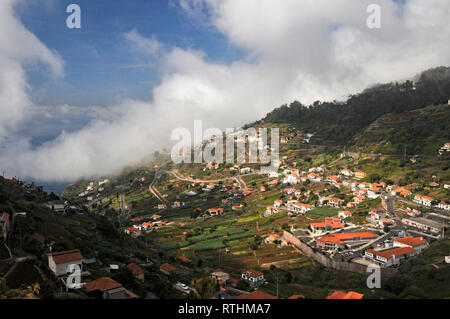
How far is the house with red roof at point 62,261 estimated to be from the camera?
15992 millimetres

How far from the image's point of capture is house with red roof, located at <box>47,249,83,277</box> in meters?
16.0

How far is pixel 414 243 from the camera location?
2647 centimetres

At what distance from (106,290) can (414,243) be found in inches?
924

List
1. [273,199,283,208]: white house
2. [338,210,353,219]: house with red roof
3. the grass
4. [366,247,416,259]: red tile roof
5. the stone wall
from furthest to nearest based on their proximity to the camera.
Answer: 1. [273,199,283,208]: white house
2. the grass
3. [338,210,353,219]: house with red roof
4. [366,247,416,259]: red tile roof
5. the stone wall

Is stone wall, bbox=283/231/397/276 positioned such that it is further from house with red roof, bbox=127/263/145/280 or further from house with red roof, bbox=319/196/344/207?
house with red roof, bbox=127/263/145/280

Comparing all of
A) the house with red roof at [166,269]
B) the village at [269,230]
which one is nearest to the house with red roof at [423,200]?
the village at [269,230]

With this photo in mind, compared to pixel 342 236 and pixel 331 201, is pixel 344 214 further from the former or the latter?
pixel 342 236

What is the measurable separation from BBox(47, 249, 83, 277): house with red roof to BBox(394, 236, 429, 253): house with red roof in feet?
77.6

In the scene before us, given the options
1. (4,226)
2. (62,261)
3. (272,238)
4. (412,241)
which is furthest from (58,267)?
(412,241)

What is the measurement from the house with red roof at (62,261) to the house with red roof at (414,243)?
23.7 m

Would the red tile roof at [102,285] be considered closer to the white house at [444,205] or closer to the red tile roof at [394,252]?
the red tile roof at [394,252]

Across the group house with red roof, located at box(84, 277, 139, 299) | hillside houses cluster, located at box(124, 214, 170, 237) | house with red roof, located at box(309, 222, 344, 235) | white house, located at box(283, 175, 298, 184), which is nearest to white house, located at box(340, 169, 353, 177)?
white house, located at box(283, 175, 298, 184)
